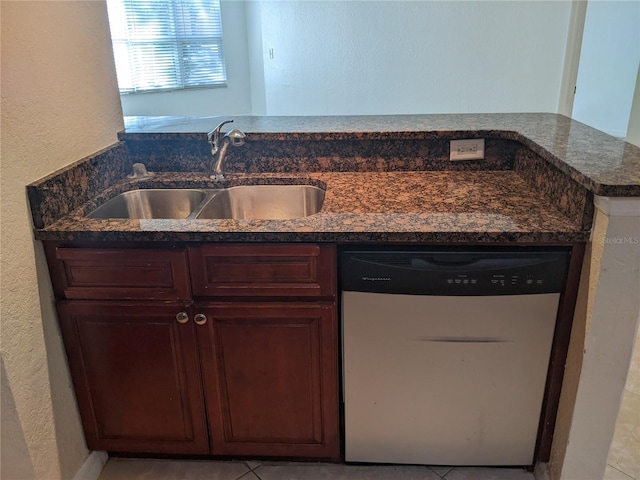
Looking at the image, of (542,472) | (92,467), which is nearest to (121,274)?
(92,467)

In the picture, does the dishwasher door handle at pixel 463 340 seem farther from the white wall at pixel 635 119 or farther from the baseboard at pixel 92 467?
the white wall at pixel 635 119

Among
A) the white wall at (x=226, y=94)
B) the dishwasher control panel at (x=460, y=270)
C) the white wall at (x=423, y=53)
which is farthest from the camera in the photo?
the white wall at (x=226, y=94)

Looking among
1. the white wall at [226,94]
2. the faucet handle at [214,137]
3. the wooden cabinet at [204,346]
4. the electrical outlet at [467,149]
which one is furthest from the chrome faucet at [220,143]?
the white wall at [226,94]

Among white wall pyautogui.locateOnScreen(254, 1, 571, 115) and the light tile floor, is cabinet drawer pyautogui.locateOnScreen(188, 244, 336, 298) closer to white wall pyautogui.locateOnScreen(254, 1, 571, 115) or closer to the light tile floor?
the light tile floor

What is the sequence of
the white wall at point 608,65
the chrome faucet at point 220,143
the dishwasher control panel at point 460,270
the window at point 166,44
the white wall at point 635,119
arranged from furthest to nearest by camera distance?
the window at point 166,44
the white wall at point 608,65
the white wall at point 635,119
the chrome faucet at point 220,143
the dishwasher control panel at point 460,270

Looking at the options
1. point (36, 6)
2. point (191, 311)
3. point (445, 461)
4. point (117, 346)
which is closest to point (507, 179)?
point (445, 461)

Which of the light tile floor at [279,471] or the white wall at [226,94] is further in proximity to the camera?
the white wall at [226,94]

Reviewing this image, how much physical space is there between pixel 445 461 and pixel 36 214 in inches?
57.6

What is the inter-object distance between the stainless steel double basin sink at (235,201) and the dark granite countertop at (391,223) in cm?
17

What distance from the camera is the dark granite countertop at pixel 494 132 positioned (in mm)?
1199

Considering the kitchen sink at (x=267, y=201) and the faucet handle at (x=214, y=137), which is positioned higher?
the faucet handle at (x=214, y=137)

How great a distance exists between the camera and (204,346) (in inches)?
58.6

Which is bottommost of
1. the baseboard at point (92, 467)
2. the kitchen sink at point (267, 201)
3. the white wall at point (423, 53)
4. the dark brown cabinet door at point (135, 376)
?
the baseboard at point (92, 467)

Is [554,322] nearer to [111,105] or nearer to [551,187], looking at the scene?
[551,187]
